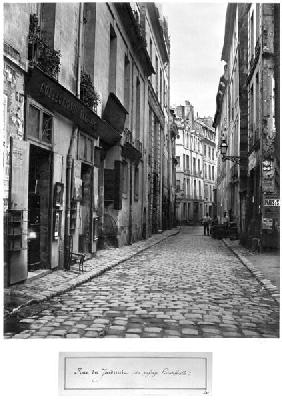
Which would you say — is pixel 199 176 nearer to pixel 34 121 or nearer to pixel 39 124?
pixel 39 124

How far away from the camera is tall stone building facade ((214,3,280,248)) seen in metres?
5.54

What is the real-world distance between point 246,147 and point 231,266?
6353 millimetres

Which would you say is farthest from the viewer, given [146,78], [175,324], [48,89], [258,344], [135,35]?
[146,78]

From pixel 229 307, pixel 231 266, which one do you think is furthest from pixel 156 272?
pixel 229 307

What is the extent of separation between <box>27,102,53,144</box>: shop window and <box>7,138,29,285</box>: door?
70 centimetres

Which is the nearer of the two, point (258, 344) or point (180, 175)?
point (258, 344)

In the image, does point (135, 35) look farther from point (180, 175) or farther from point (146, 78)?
point (180, 175)

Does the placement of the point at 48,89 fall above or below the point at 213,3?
below

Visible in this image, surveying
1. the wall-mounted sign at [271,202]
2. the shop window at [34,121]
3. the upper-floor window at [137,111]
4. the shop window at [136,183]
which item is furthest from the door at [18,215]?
the upper-floor window at [137,111]

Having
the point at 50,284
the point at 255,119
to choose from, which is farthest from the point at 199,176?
the point at 50,284

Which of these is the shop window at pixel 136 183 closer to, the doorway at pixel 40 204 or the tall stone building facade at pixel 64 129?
the tall stone building facade at pixel 64 129

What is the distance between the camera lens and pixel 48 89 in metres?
6.45

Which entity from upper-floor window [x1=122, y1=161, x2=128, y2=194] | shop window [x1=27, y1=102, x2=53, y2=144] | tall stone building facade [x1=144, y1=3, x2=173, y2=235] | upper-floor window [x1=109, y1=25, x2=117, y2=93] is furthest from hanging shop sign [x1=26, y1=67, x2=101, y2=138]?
tall stone building facade [x1=144, y1=3, x2=173, y2=235]
